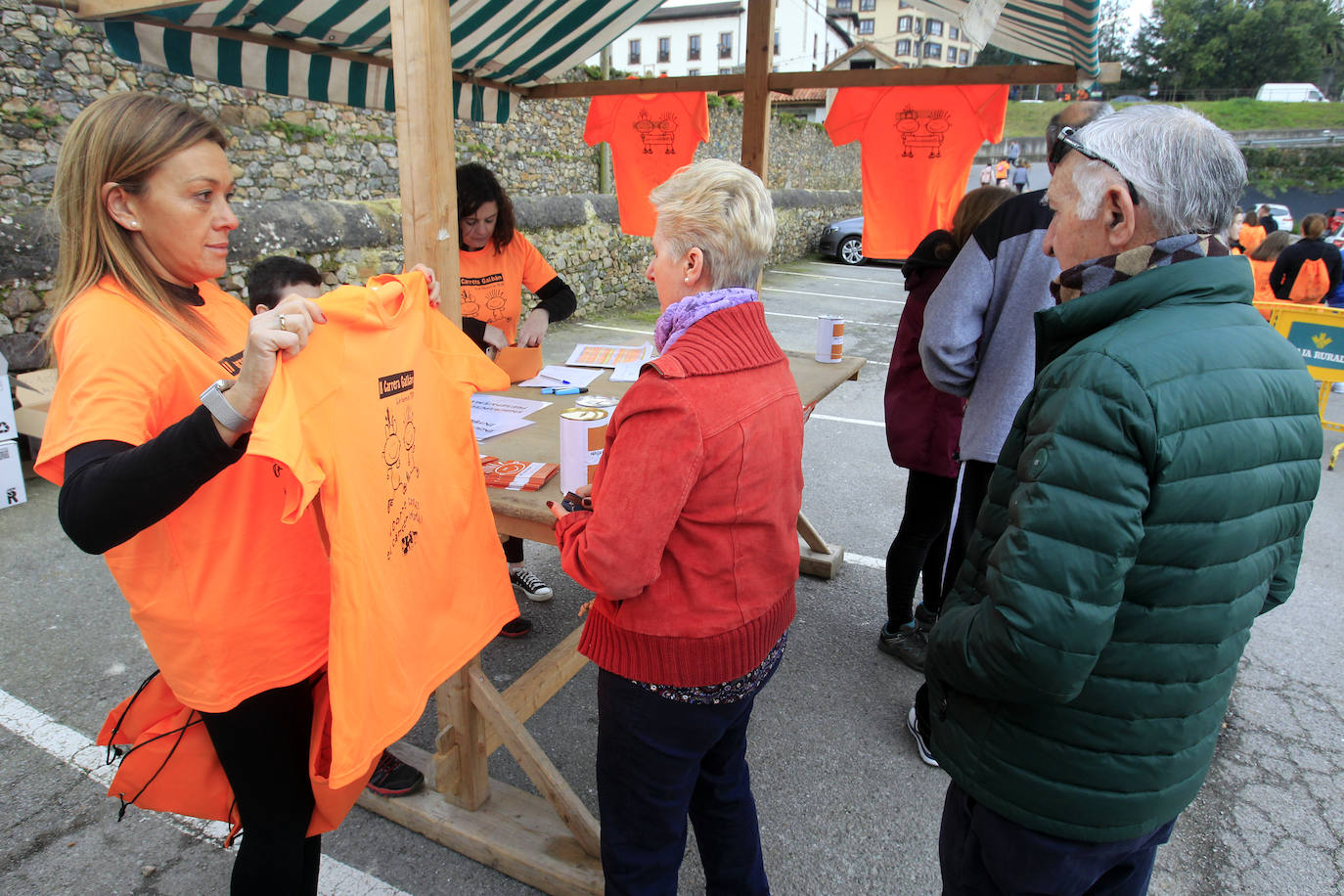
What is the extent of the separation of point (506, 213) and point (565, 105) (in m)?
9.20

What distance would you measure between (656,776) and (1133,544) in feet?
3.21

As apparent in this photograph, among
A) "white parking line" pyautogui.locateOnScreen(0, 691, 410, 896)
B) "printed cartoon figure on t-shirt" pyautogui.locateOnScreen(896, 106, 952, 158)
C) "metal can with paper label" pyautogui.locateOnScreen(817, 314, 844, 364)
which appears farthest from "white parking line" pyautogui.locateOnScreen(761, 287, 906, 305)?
"white parking line" pyautogui.locateOnScreen(0, 691, 410, 896)

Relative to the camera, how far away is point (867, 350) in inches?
354

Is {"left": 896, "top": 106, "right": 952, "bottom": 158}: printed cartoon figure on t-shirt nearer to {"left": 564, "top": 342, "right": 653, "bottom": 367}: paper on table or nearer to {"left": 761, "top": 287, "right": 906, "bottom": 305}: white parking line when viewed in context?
{"left": 564, "top": 342, "right": 653, "bottom": 367}: paper on table

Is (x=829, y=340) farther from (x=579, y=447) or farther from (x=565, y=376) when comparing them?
(x=579, y=447)

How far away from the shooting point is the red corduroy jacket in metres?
1.29

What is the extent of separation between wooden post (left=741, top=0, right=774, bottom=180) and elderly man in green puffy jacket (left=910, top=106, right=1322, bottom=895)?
269 cm

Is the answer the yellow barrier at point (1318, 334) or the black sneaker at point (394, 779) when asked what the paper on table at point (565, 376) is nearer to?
the black sneaker at point (394, 779)

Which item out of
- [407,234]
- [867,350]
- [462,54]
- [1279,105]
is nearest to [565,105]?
[867,350]

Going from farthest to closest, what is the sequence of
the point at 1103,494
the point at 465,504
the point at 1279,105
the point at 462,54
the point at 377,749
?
the point at 1279,105 → the point at 462,54 → the point at 465,504 → the point at 377,749 → the point at 1103,494

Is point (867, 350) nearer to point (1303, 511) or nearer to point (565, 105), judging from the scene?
point (565, 105)

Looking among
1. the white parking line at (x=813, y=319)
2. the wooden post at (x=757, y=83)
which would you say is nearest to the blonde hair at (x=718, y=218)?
the wooden post at (x=757, y=83)

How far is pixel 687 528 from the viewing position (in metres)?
1.36

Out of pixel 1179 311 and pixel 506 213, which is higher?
pixel 506 213
